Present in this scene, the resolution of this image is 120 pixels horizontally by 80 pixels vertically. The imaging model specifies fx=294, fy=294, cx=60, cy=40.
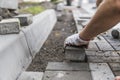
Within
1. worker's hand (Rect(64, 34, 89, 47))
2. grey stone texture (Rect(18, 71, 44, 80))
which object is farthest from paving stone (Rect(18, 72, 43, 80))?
worker's hand (Rect(64, 34, 89, 47))

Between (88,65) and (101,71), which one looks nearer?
(101,71)

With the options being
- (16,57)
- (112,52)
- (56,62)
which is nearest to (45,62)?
(56,62)

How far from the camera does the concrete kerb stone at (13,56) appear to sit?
3.02m

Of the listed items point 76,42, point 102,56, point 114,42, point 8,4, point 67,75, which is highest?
point 8,4

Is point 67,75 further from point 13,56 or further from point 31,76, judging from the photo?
point 13,56

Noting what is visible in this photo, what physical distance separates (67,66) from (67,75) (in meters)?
0.34

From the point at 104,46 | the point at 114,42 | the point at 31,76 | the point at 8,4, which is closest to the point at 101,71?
the point at 31,76

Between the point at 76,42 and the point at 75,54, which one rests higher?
the point at 76,42

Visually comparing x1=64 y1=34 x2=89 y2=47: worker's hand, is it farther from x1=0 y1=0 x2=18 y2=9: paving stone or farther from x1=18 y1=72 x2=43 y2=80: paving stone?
x1=0 y1=0 x2=18 y2=9: paving stone

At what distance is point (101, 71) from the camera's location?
3387 mm

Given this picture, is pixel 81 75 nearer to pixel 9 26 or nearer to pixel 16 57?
pixel 16 57

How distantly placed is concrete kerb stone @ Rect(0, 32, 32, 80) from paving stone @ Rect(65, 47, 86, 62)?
0.55 meters

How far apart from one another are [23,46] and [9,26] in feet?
1.11

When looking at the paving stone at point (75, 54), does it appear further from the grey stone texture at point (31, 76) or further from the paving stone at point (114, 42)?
the paving stone at point (114, 42)
